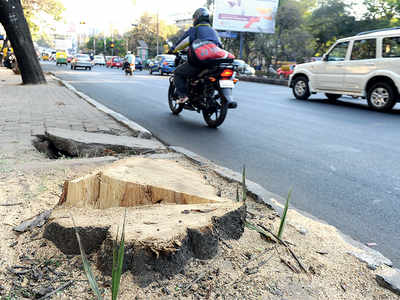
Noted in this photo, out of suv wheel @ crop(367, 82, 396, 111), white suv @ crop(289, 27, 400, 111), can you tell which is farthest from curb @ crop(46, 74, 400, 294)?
white suv @ crop(289, 27, 400, 111)

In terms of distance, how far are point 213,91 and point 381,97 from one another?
517 centimetres

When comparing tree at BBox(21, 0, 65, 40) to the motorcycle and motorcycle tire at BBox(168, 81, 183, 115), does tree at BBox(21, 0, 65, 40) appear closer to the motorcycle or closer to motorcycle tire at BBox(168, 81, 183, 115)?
the motorcycle

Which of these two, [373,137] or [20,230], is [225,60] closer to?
[373,137]

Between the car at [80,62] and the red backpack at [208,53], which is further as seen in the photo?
the car at [80,62]

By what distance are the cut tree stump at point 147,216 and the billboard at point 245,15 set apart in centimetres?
3530

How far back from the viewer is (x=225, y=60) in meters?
6.09

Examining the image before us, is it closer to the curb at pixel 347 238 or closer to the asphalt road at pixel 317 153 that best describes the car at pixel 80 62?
the asphalt road at pixel 317 153

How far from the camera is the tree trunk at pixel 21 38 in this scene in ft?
37.8

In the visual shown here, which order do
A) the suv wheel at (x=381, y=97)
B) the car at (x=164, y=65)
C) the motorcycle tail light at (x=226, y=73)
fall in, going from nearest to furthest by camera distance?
1. the motorcycle tail light at (x=226, y=73)
2. the suv wheel at (x=381, y=97)
3. the car at (x=164, y=65)

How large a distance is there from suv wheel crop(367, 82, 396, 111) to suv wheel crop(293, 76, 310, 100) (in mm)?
2284

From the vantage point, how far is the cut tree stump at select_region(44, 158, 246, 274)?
1647 mm

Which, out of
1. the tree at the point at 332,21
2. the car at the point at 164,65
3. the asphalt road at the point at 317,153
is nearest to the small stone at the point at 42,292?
the asphalt road at the point at 317,153

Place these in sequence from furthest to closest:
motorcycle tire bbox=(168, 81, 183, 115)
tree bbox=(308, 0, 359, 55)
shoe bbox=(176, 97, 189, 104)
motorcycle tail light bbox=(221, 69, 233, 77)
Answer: tree bbox=(308, 0, 359, 55) < motorcycle tire bbox=(168, 81, 183, 115) < shoe bbox=(176, 97, 189, 104) < motorcycle tail light bbox=(221, 69, 233, 77)

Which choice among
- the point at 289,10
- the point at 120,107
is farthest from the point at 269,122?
the point at 289,10
